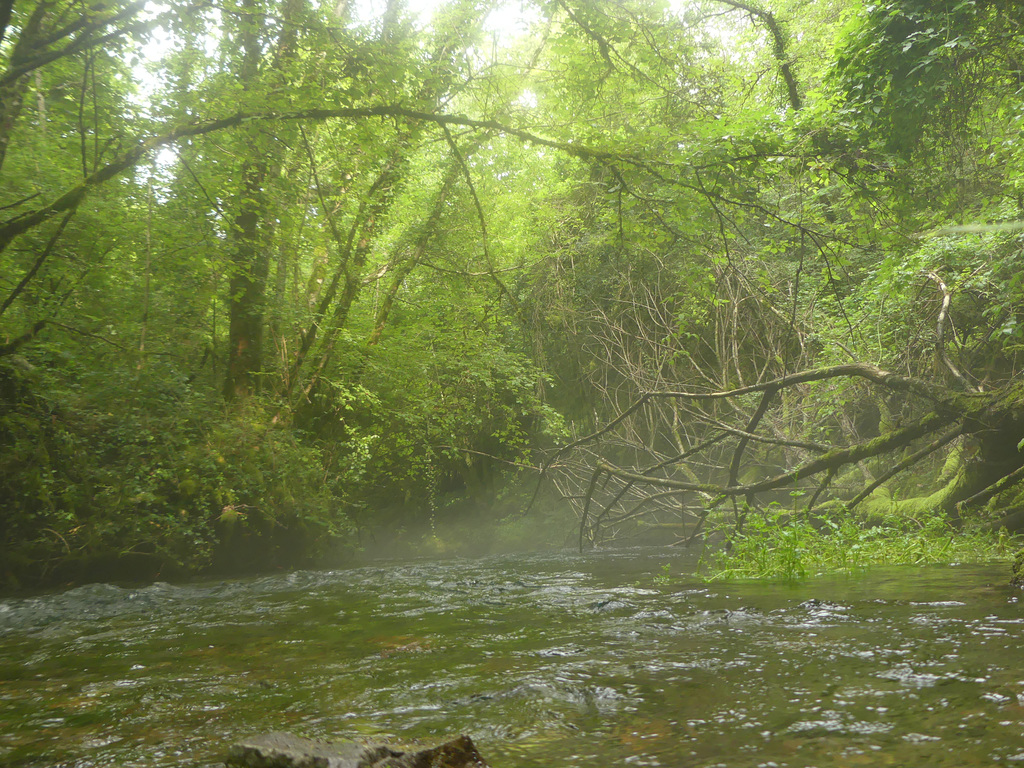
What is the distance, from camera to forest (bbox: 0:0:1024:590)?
7078mm

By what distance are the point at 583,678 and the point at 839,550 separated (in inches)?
186

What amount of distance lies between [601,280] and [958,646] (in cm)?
1312

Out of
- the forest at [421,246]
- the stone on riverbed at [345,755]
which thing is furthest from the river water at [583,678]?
the forest at [421,246]

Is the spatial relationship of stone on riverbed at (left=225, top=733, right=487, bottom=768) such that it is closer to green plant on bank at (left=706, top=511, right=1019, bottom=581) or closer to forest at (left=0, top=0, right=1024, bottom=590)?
green plant on bank at (left=706, top=511, right=1019, bottom=581)

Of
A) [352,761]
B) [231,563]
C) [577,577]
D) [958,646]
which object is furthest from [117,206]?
[958,646]

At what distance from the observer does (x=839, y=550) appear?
6758 mm

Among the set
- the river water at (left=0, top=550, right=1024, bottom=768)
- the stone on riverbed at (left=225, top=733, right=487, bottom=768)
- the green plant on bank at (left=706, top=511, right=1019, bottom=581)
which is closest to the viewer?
the stone on riverbed at (left=225, top=733, right=487, bottom=768)

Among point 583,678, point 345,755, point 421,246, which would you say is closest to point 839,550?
point 583,678

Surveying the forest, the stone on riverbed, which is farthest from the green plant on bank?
the stone on riverbed

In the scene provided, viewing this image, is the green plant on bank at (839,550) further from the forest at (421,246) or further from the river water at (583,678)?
the river water at (583,678)

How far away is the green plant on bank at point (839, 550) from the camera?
20.4 feet

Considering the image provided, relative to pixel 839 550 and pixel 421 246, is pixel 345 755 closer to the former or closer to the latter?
pixel 839 550

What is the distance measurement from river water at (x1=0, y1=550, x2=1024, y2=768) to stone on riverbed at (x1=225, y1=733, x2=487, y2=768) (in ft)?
0.72

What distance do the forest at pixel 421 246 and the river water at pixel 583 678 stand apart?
2485mm
